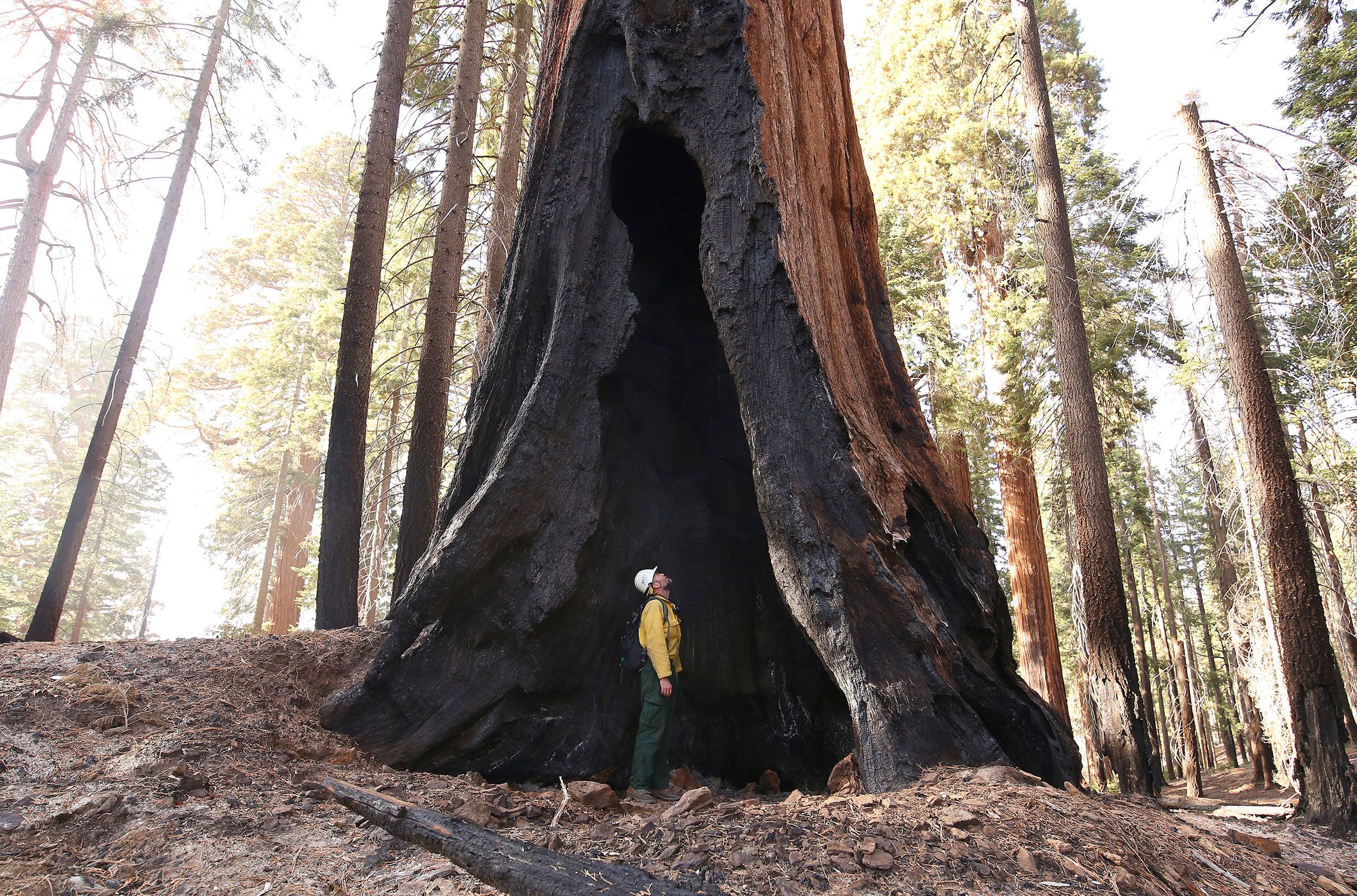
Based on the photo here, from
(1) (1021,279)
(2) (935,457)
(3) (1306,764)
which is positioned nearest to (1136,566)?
(1) (1021,279)

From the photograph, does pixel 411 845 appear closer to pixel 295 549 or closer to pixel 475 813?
pixel 475 813

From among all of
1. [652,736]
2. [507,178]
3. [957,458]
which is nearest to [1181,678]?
[957,458]

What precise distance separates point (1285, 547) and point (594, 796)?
806 cm

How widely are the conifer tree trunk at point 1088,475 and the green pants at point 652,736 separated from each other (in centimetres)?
521

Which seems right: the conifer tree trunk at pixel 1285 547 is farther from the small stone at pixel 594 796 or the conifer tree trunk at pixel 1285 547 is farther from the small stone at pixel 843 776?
the small stone at pixel 594 796

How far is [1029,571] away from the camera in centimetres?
1140

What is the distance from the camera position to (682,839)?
10.0 feet

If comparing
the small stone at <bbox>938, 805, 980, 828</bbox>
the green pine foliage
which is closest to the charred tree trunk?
the small stone at <bbox>938, 805, 980, 828</bbox>

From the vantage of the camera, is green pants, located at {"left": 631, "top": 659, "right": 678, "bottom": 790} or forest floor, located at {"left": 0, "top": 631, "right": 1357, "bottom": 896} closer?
forest floor, located at {"left": 0, "top": 631, "right": 1357, "bottom": 896}

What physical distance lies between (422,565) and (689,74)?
4.25 meters

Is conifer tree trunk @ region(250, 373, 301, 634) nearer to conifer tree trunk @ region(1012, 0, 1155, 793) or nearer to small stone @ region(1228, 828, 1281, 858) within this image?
conifer tree trunk @ region(1012, 0, 1155, 793)

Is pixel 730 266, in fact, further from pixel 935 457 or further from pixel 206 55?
pixel 206 55

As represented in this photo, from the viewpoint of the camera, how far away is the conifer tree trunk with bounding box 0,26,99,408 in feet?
47.6

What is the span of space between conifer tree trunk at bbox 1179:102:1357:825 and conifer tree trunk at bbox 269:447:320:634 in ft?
55.7
